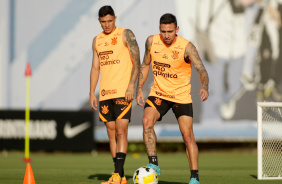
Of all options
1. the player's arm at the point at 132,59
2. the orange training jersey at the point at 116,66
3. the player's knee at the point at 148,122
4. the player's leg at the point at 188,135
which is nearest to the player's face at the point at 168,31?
the player's arm at the point at 132,59

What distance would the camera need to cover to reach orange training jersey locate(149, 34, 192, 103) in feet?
31.0

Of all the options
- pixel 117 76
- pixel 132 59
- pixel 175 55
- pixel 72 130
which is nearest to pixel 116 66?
pixel 117 76

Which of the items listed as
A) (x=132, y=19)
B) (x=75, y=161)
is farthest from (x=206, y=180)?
(x=132, y=19)

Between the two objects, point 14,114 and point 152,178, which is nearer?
point 152,178

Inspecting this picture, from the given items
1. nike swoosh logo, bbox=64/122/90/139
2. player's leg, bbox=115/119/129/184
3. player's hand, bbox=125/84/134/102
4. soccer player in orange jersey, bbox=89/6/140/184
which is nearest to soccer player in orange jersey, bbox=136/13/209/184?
player's hand, bbox=125/84/134/102

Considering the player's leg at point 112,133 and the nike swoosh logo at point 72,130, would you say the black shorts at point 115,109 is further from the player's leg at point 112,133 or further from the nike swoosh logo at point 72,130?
the nike swoosh logo at point 72,130

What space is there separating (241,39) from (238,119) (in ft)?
7.94

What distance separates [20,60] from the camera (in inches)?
859

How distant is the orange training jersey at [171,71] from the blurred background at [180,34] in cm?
1136

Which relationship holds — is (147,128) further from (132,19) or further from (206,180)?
(132,19)

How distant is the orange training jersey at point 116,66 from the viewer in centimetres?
985

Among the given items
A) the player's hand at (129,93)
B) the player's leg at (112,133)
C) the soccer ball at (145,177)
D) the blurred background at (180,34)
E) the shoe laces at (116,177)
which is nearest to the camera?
the soccer ball at (145,177)

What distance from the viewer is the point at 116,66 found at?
9859 mm

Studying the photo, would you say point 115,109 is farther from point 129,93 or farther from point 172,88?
point 172,88
